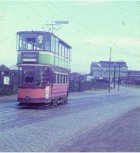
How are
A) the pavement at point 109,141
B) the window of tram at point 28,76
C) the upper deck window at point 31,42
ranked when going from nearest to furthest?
the pavement at point 109,141 < the window of tram at point 28,76 < the upper deck window at point 31,42

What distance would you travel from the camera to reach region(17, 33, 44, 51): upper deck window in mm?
25578

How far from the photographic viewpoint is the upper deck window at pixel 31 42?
25.6 metres

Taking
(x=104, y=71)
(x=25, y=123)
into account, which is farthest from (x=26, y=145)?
(x=104, y=71)

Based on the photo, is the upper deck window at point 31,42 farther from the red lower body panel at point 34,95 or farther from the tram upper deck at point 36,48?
the red lower body panel at point 34,95

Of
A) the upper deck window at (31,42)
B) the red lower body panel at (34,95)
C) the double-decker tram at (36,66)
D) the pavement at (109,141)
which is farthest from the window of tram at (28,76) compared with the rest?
the pavement at (109,141)

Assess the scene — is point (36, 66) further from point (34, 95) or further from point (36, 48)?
point (34, 95)

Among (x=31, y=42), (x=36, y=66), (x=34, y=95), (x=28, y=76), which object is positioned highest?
(x=31, y=42)

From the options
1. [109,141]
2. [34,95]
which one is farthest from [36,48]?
[109,141]

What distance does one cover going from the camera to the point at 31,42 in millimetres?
25797

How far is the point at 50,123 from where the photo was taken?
17.5m

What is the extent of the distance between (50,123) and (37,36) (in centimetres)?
956

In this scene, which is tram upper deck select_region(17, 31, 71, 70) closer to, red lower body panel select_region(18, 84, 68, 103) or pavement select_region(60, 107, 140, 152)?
red lower body panel select_region(18, 84, 68, 103)

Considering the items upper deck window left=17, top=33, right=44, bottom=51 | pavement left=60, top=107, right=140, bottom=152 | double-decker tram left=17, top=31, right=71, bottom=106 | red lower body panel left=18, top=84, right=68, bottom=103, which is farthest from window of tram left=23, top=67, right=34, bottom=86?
pavement left=60, top=107, right=140, bottom=152

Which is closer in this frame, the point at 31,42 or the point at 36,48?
the point at 36,48
